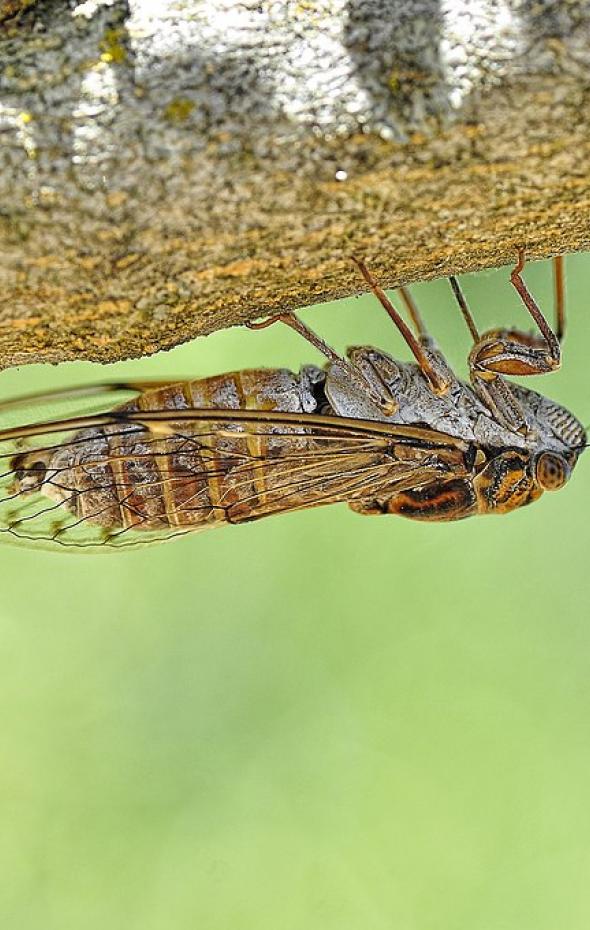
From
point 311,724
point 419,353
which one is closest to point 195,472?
point 419,353

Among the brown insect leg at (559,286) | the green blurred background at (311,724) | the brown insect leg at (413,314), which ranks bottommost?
the green blurred background at (311,724)

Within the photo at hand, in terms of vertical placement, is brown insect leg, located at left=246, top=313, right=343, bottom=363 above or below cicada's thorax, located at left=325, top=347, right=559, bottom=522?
above

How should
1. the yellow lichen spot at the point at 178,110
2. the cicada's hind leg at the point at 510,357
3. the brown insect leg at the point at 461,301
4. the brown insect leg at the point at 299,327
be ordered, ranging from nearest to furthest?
the yellow lichen spot at the point at 178,110 → the brown insect leg at the point at 299,327 → the cicada's hind leg at the point at 510,357 → the brown insect leg at the point at 461,301

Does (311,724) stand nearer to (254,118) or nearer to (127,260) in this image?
(127,260)

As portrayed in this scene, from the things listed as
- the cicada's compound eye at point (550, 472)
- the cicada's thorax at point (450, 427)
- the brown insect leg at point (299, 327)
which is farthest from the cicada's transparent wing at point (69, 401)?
the cicada's compound eye at point (550, 472)

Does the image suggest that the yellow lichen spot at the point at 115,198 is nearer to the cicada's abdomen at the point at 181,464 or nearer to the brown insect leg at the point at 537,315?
the brown insect leg at the point at 537,315

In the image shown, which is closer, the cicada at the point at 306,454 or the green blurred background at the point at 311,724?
the cicada at the point at 306,454

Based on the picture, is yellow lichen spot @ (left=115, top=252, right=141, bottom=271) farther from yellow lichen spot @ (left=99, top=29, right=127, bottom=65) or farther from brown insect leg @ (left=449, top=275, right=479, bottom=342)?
brown insect leg @ (left=449, top=275, right=479, bottom=342)

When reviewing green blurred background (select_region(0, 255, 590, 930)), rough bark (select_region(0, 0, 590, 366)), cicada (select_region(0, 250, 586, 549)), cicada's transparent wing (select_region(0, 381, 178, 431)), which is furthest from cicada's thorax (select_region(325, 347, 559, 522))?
green blurred background (select_region(0, 255, 590, 930))
